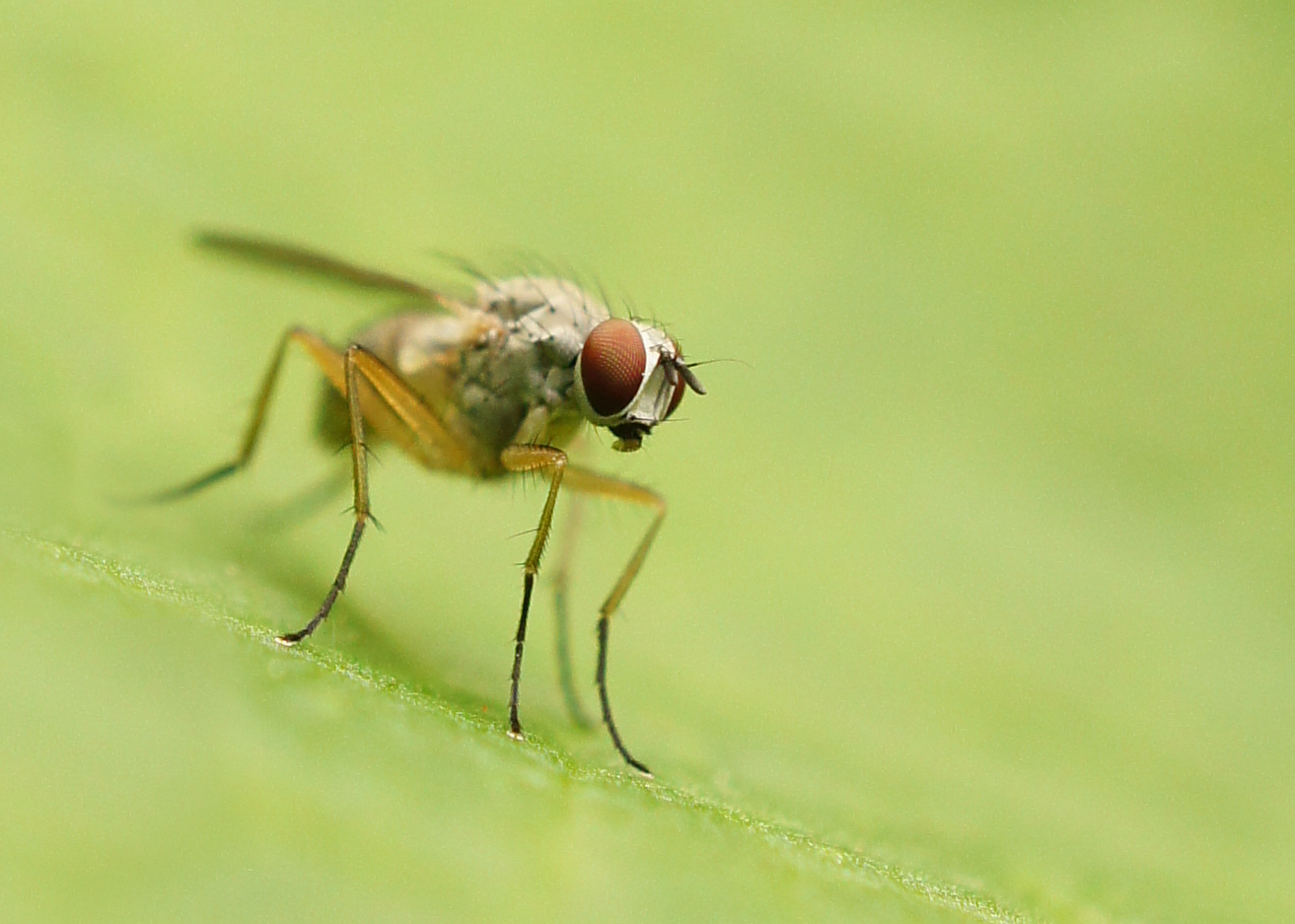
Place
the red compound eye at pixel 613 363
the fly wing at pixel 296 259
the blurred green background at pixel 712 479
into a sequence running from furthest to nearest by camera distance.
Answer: the red compound eye at pixel 613 363
the fly wing at pixel 296 259
the blurred green background at pixel 712 479

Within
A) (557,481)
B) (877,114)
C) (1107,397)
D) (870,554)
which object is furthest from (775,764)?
(877,114)

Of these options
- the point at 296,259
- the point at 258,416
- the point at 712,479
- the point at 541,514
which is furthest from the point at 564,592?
the point at 296,259

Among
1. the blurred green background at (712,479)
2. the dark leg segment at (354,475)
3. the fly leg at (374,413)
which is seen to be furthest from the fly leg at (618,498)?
the dark leg segment at (354,475)

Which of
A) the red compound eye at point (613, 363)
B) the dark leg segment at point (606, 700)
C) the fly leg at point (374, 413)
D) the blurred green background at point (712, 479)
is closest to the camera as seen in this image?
the blurred green background at point (712, 479)

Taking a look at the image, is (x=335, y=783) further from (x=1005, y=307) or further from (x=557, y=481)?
(x=1005, y=307)

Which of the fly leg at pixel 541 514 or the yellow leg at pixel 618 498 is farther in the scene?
the yellow leg at pixel 618 498

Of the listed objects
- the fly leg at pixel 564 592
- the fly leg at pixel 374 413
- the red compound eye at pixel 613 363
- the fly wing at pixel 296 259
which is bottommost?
the fly leg at pixel 564 592

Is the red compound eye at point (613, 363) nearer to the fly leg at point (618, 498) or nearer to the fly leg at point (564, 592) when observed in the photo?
the fly leg at point (618, 498)

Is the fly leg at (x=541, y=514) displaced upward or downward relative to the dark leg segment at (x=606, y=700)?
upward

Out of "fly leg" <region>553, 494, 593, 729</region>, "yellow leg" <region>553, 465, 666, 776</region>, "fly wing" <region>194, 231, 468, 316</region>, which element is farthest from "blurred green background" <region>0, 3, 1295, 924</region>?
"fly wing" <region>194, 231, 468, 316</region>

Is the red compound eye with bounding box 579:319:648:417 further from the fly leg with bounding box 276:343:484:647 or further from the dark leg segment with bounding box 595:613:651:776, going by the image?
the dark leg segment with bounding box 595:613:651:776
